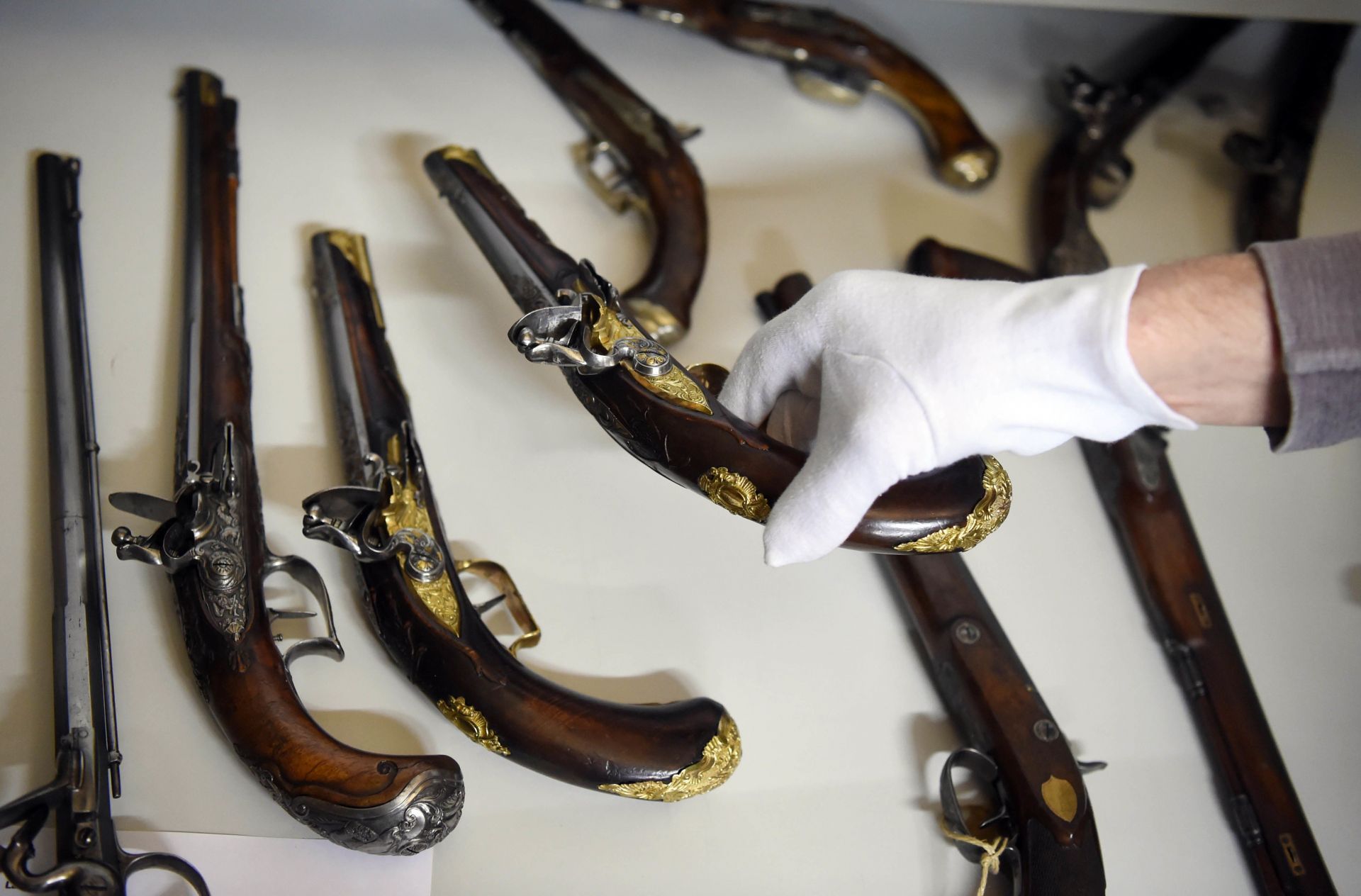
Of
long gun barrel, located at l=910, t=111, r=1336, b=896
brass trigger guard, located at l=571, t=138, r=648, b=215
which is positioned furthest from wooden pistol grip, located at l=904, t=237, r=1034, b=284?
brass trigger guard, located at l=571, t=138, r=648, b=215

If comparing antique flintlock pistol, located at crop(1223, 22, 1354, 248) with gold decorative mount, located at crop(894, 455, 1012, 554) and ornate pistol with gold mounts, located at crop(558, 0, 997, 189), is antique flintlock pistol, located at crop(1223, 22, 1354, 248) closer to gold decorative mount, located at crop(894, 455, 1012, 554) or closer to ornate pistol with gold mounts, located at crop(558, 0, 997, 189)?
ornate pistol with gold mounts, located at crop(558, 0, 997, 189)

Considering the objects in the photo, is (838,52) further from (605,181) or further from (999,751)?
(999,751)

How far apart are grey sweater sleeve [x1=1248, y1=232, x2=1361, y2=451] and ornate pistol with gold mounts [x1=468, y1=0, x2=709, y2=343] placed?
1.10 meters

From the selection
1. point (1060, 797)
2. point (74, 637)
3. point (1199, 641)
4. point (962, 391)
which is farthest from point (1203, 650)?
point (74, 637)

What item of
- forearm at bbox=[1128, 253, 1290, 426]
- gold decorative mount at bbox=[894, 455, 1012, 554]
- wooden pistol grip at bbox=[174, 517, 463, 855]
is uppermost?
forearm at bbox=[1128, 253, 1290, 426]

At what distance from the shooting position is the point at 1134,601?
6.40 ft

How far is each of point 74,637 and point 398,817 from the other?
0.56 metres

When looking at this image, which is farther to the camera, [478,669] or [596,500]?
[596,500]

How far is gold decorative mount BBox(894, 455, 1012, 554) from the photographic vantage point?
3.96 ft

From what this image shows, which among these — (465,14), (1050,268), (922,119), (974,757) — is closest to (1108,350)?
(974,757)

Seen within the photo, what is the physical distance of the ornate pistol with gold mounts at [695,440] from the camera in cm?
121

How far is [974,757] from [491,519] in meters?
0.92

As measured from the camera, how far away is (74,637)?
1404 millimetres

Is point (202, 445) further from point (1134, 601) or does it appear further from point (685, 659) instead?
point (1134, 601)
